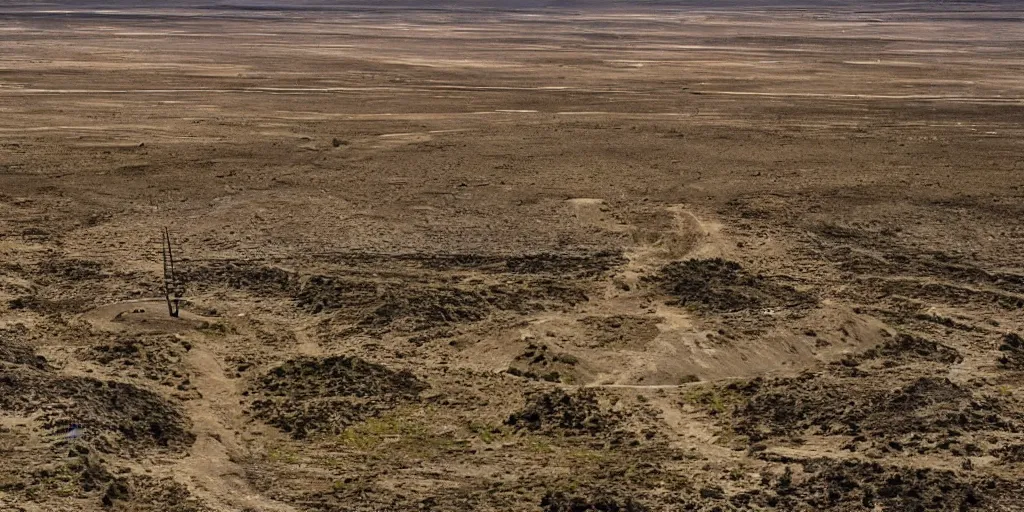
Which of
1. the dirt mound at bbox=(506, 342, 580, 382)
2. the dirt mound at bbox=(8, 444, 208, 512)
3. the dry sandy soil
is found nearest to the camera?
the dirt mound at bbox=(8, 444, 208, 512)

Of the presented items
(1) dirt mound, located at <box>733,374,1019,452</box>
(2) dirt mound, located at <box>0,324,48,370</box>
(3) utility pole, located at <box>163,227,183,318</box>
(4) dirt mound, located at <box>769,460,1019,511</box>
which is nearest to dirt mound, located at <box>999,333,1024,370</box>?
(1) dirt mound, located at <box>733,374,1019,452</box>

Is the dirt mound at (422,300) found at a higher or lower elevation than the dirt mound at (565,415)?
lower

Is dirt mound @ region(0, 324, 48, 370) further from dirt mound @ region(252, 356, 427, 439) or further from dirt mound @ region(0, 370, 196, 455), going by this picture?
dirt mound @ region(252, 356, 427, 439)

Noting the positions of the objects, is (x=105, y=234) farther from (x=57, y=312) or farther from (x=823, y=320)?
(x=823, y=320)

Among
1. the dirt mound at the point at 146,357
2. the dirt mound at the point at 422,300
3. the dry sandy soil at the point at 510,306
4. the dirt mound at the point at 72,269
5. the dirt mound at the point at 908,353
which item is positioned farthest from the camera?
the dirt mound at the point at 72,269

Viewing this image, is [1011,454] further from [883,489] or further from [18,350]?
[18,350]

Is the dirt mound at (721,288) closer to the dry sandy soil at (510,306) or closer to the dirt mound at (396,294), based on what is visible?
the dry sandy soil at (510,306)

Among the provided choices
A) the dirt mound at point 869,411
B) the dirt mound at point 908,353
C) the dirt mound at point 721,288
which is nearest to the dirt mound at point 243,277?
the dirt mound at point 721,288
